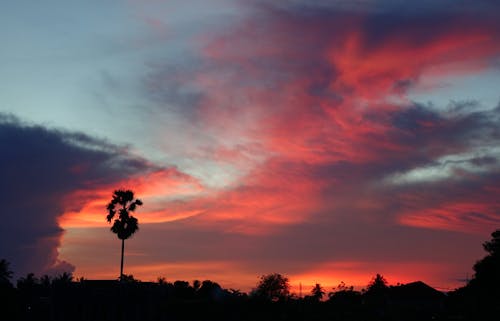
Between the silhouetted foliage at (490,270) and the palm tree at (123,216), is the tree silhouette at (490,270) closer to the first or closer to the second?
the silhouetted foliage at (490,270)

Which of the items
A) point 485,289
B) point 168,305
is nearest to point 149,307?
point 168,305

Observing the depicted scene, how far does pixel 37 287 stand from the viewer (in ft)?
309

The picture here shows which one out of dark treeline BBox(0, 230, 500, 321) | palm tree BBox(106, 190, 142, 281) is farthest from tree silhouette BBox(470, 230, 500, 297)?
palm tree BBox(106, 190, 142, 281)

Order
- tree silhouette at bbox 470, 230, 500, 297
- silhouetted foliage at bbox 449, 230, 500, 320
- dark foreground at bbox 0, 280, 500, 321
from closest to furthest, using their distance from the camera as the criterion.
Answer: dark foreground at bbox 0, 280, 500, 321 → silhouetted foliage at bbox 449, 230, 500, 320 → tree silhouette at bbox 470, 230, 500, 297

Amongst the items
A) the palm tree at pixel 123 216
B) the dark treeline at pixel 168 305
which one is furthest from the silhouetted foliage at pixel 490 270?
the palm tree at pixel 123 216

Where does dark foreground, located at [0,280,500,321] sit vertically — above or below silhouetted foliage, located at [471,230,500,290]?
below

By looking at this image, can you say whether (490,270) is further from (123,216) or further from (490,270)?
(123,216)

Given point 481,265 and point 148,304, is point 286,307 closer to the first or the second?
point 148,304

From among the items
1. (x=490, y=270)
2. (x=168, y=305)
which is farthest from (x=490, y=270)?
(x=168, y=305)

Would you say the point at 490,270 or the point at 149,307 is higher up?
the point at 490,270

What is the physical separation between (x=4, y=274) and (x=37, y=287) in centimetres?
522

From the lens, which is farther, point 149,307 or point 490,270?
point 490,270

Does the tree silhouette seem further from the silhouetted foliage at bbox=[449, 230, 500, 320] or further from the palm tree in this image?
the palm tree

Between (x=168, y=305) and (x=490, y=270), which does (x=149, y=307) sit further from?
(x=490, y=270)
